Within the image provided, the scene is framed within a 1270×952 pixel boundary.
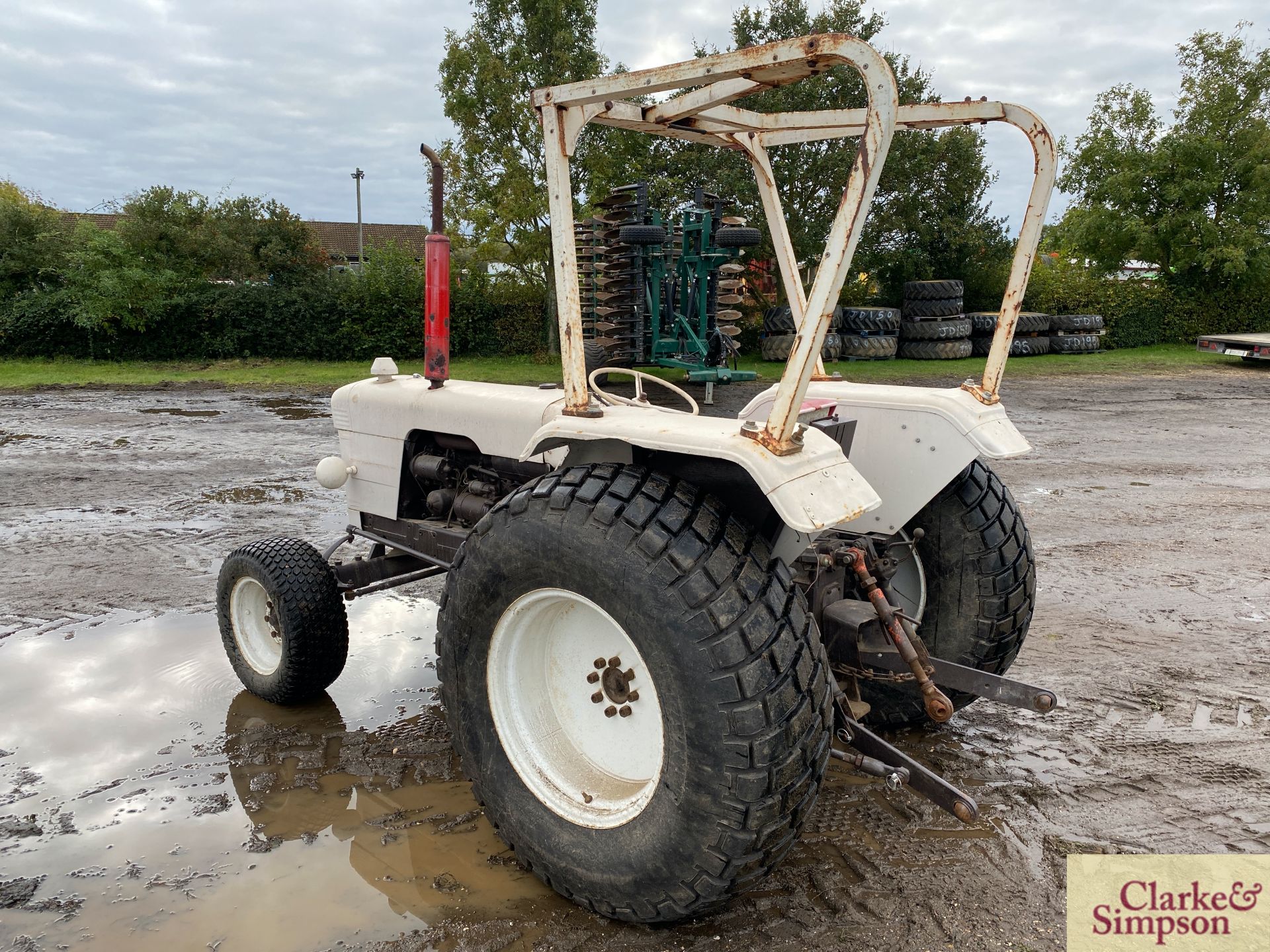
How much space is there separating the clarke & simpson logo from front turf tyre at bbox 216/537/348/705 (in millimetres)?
2645

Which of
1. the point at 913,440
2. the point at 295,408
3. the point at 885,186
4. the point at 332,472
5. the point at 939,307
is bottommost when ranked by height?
the point at 295,408

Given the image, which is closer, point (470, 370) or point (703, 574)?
point (703, 574)

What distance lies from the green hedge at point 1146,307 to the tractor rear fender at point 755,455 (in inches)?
868

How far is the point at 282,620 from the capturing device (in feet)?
11.2

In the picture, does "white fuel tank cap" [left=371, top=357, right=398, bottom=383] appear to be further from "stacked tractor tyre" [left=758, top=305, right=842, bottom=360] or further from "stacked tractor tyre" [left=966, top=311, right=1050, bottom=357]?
"stacked tractor tyre" [left=966, top=311, right=1050, bottom=357]

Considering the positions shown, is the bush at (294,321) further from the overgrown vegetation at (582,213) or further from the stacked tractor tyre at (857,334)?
the stacked tractor tyre at (857,334)

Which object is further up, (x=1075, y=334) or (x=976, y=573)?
(x=1075, y=334)

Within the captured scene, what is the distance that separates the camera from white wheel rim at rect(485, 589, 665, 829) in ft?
7.52

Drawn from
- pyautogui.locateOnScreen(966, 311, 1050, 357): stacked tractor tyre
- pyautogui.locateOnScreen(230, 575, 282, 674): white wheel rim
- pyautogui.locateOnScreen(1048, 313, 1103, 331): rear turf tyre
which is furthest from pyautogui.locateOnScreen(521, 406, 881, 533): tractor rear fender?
pyautogui.locateOnScreen(1048, 313, 1103, 331): rear turf tyre

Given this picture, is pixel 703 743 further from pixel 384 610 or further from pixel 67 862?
pixel 384 610

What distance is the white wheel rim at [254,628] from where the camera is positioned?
12.0 ft

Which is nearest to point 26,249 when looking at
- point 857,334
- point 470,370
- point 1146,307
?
point 470,370

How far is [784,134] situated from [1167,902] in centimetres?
249

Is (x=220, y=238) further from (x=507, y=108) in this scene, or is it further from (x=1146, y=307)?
(x=1146, y=307)
